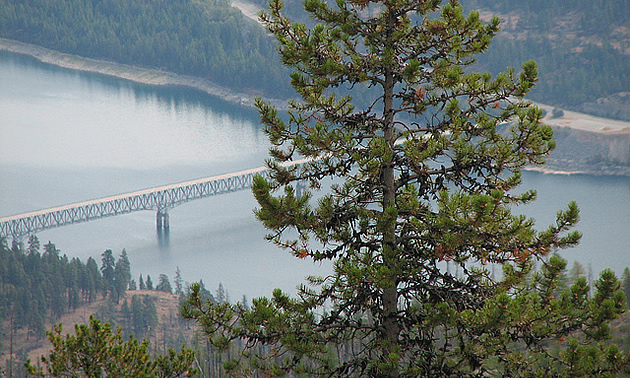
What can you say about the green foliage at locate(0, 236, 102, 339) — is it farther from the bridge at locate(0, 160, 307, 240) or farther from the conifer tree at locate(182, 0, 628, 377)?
the conifer tree at locate(182, 0, 628, 377)

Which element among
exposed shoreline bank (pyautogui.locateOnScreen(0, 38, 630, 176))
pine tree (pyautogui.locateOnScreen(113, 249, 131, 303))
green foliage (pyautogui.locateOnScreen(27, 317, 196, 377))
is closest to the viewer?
green foliage (pyautogui.locateOnScreen(27, 317, 196, 377))

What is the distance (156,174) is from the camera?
97188 millimetres

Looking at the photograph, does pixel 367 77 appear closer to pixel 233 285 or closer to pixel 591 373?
pixel 591 373

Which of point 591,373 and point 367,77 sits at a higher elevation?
point 367,77

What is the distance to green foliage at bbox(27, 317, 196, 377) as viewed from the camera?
12.0m

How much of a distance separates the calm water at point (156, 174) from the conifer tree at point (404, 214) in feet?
164

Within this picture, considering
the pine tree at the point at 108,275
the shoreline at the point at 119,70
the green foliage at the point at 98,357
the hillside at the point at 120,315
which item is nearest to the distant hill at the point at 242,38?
the shoreline at the point at 119,70

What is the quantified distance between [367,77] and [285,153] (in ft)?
6.07

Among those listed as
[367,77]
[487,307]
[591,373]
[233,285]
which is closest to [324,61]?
[367,77]

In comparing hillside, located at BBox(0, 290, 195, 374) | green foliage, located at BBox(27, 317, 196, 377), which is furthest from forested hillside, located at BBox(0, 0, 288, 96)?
green foliage, located at BBox(27, 317, 196, 377)

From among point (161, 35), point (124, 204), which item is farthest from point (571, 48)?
point (124, 204)

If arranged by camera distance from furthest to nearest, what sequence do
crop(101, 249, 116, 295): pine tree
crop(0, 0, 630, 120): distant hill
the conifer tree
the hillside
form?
crop(0, 0, 630, 120): distant hill < crop(101, 249, 116, 295): pine tree < the hillside < the conifer tree

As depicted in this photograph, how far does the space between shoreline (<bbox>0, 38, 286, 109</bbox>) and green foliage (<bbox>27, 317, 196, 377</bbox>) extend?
128388 millimetres

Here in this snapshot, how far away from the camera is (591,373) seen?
10.6 meters
